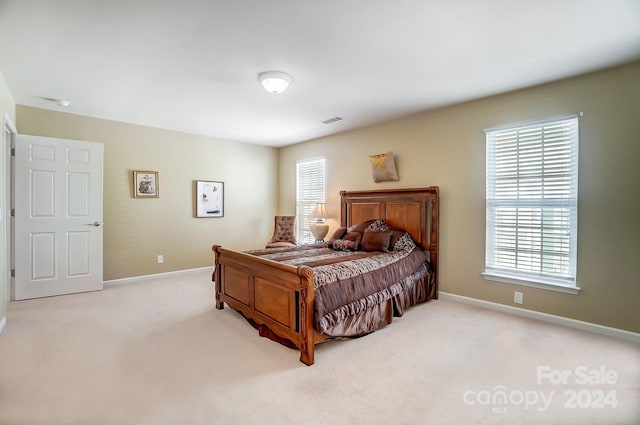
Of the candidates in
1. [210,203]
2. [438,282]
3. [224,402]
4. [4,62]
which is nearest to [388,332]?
[438,282]

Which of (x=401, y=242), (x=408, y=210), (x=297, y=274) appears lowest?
(x=297, y=274)

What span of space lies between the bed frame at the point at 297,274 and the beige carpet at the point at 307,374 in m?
0.19

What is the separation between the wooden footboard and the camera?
2416 millimetres

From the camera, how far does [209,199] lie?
558 cm

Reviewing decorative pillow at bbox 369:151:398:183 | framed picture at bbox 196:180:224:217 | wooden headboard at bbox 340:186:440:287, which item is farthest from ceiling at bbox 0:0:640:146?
framed picture at bbox 196:180:224:217

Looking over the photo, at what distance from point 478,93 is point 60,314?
17.6ft

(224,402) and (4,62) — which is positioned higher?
(4,62)

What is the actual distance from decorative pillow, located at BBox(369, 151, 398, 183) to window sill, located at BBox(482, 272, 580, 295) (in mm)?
1797

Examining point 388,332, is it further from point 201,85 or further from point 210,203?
point 210,203

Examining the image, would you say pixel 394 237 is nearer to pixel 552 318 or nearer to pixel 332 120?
pixel 552 318

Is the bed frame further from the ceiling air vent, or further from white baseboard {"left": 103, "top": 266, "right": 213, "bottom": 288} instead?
white baseboard {"left": 103, "top": 266, "right": 213, "bottom": 288}

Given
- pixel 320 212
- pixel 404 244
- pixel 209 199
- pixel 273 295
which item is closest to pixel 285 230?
pixel 320 212

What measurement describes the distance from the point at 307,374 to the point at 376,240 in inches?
81.8

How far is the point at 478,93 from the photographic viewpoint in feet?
11.4
